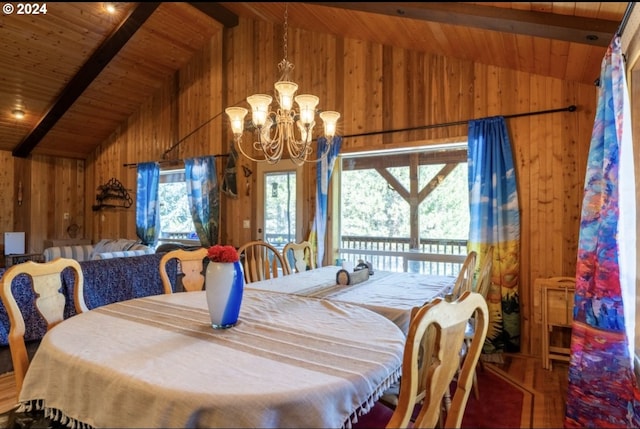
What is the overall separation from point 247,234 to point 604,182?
408 centimetres

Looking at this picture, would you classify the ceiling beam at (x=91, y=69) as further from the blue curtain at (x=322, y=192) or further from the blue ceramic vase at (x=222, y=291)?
the blue ceramic vase at (x=222, y=291)

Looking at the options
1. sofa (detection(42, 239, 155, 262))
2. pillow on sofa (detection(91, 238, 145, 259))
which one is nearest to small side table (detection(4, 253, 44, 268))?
sofa (detection(42, 239, 155, 262))

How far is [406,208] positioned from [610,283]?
8.82ft

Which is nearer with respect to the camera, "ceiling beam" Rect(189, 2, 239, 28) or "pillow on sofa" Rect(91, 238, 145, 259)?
"ceiling beam" Rect(189, 2, 239, 28)

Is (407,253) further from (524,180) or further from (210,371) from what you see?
(210,371)

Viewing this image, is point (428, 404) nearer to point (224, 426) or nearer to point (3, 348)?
point (224, 426)

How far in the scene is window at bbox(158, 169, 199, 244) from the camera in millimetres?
6062

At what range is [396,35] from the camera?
3.61m

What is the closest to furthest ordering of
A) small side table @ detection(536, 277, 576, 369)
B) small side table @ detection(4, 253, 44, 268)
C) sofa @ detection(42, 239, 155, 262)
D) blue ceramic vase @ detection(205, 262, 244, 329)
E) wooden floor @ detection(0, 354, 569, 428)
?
blue ceramic vase @ detection(205, 262, 244, 329)
wooden floor @ detection(0, 354, 569, 428)
small side table @ detection(536, 277, 576, 369)
sofa @ detection(42, 239, 155, 262)
small side table @ detection(4, 253, 44, 268)

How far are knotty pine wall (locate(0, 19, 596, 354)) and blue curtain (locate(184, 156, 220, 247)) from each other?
14cm

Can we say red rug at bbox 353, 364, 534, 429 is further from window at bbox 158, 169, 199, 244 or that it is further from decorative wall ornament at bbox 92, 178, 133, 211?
decorative wall ornament at bbox 92, 178, 133, 211

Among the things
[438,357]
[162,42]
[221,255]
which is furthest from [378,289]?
[162,42]

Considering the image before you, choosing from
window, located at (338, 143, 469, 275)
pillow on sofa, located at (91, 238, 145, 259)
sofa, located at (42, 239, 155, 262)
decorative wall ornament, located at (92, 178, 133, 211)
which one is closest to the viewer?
window, located at (338, 143, 469, 275)

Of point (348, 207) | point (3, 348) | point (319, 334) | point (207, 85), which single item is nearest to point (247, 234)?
point (348, 207)
